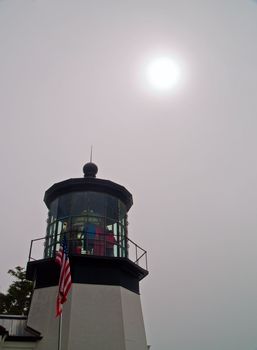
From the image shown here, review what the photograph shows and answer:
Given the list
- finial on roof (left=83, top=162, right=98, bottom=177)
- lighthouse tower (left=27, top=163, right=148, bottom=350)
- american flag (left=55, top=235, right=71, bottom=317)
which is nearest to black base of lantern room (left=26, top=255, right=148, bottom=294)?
lighthouse tower (left=27, top=163, right=148, bottom=350)

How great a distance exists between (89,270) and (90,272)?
7 centimetres

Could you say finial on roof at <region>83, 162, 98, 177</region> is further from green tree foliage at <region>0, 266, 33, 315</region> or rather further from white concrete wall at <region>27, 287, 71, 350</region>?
green tree foliage at <region>0, 266, 33, 315</region>

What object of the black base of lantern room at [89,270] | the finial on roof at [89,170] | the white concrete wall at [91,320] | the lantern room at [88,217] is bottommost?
the white concrete wall at [91,320]

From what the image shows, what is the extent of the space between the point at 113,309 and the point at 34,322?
8.84 feet

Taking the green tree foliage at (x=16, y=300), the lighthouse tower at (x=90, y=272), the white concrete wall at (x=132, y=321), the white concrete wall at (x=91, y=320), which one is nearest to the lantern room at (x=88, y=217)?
the lighthouse tower at (x=90, y=272)

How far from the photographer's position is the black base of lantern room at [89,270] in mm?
10789

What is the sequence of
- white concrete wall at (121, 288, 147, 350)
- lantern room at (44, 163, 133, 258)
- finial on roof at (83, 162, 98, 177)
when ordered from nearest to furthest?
white concrete wall at (121, 288, 147, 350), lantern room at (44, 163, 133, 258), finial on roof at (83, 162, 98, 177)

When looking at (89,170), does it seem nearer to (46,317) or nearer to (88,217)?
(88,217)

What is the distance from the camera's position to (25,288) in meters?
21.3

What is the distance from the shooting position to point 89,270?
1089 cm

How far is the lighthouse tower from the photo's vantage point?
988 centimetres

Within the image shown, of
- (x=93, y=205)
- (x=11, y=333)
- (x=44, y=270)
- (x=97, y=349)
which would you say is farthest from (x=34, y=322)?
(x=93, y=205)

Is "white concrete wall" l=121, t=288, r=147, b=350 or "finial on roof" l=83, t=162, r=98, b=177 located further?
"finial on roof" l=83, t=162, r=98, b=177

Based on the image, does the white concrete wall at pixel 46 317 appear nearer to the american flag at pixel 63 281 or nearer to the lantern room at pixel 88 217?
the american flag at pixel 63 281
